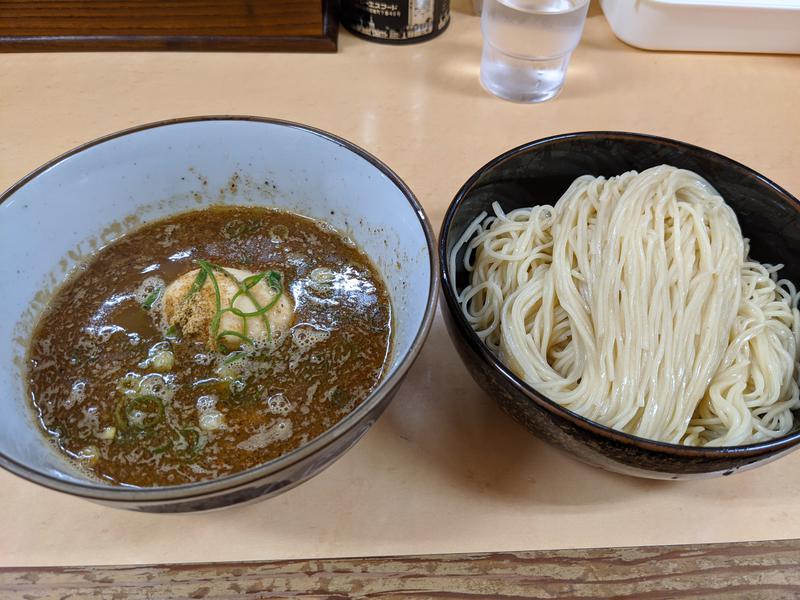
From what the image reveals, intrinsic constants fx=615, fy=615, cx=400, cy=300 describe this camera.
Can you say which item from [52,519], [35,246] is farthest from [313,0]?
[52,519]

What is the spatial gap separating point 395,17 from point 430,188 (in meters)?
0.79

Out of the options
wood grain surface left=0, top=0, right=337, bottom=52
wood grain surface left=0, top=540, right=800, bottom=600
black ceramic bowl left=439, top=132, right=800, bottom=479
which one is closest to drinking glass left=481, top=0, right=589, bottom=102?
wood grain surface left=0, top=0, right=337, bottom=52

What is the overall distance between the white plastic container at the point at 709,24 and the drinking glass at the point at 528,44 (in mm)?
318

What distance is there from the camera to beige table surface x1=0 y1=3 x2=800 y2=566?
1039 millimetres

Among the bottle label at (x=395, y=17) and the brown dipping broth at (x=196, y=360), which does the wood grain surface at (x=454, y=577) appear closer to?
the brown dipping broth at (x=196, y=360)

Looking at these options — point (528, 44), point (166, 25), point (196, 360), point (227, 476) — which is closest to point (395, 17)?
point (528, 44)

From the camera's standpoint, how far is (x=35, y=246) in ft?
3.78

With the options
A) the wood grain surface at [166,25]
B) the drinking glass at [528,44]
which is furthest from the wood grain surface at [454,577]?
the wood grain surface at [166,25]

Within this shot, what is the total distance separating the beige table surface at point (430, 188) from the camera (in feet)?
3.41

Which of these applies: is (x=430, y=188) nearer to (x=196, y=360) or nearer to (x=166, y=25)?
(x=196, y=360)

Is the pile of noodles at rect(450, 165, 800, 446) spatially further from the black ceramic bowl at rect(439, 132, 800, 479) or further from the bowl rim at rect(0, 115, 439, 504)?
the bowl rim at rect(0, 115, 439, 504)

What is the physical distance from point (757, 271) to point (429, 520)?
0.87 m

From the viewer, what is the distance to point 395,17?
6.87 ft

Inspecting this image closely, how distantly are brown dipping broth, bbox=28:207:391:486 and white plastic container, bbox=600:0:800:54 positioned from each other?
151 centimetres
